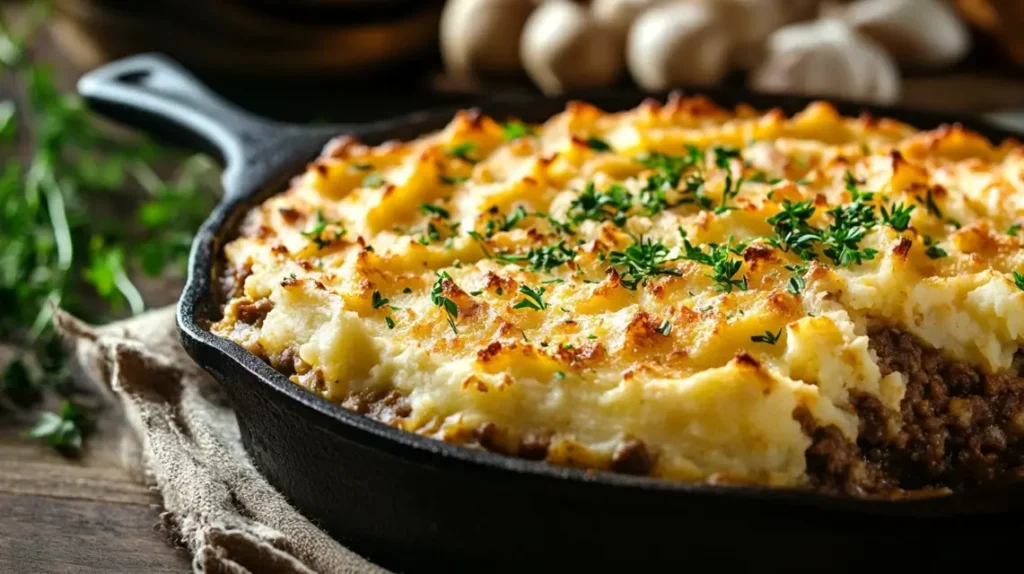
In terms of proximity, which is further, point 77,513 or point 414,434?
point 77,513

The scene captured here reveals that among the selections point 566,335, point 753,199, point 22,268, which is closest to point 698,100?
point 753,199

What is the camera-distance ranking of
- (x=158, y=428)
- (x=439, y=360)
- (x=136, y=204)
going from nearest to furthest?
1. (x=439, y=360)
2. (x=158, y=428)
3. (x=136, y=204)

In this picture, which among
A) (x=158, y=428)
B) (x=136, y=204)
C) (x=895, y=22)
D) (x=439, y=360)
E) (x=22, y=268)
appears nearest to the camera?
(x=439, y=360)

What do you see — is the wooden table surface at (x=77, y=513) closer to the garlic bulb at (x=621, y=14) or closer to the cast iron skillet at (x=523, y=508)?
the cast iron skillet at (x=523, y=508)

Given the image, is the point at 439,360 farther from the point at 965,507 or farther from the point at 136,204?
the point at 136,204

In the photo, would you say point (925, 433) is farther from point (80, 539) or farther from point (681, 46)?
point (681, 46)

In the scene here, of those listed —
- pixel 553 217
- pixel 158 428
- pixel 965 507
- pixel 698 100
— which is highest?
pixel 698 100

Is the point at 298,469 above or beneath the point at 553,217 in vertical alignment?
beneath

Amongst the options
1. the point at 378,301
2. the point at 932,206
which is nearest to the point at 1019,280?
the point at 932,206
